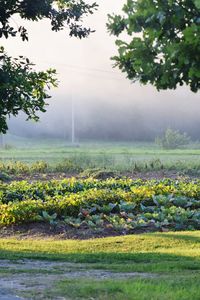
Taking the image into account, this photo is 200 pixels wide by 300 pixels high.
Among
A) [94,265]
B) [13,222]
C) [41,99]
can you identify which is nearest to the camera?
[94,265]

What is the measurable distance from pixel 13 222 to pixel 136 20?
9151 millimetres

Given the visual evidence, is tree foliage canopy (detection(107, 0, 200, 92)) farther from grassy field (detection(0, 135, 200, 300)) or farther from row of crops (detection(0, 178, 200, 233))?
row of crops (detection(0, 178, 200, 233))

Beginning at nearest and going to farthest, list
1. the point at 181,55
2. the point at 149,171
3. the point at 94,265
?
1. the point at 181,55
2. the point at 94,265
3. the point at 149,171

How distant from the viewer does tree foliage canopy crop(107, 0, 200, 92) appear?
26.7ft

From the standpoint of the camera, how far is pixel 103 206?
18281 millimetres

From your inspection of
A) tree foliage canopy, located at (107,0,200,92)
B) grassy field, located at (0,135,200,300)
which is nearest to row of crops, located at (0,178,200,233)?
grassy field, located at (0,135,200,300)

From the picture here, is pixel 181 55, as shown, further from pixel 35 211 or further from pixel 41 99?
pixel 35 211

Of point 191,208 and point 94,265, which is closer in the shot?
point 94,265

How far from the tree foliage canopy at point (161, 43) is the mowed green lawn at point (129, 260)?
8.51ft

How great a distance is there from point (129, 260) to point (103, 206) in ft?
21.3

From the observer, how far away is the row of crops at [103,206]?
54.7ft

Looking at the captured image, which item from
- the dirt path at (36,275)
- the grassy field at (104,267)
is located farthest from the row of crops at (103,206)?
the dirt path at (36,275)

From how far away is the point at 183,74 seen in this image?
8617mm

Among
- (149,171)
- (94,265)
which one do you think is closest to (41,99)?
(94,265)
